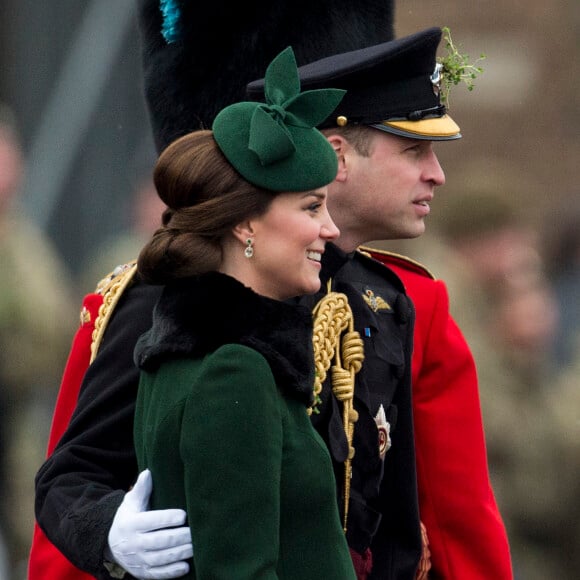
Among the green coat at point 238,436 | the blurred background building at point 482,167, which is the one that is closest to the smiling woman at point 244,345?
the green coat at point 238,436

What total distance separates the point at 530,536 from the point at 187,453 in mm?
3583

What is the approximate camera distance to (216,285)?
348cm

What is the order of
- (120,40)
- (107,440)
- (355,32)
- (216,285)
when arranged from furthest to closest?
1. (120,40)
2. (355,32)
3. (107,440)
4. (216,285)

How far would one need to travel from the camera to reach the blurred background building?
6.52 m

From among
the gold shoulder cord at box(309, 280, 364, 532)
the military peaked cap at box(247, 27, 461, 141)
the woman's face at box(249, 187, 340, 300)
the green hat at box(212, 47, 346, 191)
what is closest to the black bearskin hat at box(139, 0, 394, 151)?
the military peaked cap at box(247, 27, 461, 141)

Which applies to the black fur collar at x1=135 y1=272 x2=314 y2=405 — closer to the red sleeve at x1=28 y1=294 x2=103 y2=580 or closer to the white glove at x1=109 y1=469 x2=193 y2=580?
the white glove at x1=109 y1=469 x2=193 y2=580

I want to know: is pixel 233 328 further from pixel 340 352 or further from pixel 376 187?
pixel 376 187

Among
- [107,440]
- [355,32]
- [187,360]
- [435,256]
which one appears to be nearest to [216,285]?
[187,360]

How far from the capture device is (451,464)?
14.8 feet

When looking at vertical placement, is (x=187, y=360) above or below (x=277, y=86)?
below

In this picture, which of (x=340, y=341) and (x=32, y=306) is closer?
(x=340, y=341)

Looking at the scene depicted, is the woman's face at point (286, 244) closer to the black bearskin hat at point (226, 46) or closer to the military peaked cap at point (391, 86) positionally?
the military peaked cap at point (391, 86)

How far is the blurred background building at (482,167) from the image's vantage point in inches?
257

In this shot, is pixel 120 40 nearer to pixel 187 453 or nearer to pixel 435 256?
pixel 435 256
